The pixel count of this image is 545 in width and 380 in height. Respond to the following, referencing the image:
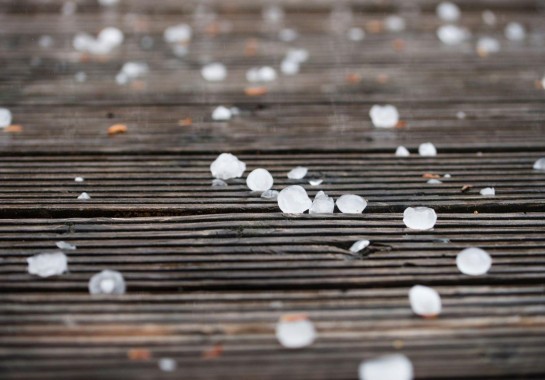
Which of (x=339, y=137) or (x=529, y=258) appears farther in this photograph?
(x=339, y=137)

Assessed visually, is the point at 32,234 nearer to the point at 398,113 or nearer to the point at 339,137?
the point at 339,137

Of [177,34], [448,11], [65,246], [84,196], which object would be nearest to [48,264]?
[65,246]

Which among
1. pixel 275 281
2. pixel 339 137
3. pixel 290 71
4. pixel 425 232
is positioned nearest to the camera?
pixel 275 281

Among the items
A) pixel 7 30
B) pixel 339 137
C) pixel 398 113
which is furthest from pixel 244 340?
pixel 7 30

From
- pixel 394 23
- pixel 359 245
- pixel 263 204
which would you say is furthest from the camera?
pixel 394 23

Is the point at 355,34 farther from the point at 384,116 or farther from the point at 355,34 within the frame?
the point at 384,116

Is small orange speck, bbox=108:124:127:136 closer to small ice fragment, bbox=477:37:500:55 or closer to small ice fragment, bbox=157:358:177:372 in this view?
small ice fragment, bbox=157:358:177:372

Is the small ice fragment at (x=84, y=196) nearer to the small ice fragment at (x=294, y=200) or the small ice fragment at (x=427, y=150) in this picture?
the small ice fragment at (x=294, y=200)
